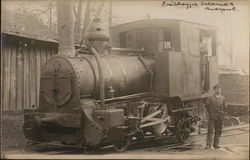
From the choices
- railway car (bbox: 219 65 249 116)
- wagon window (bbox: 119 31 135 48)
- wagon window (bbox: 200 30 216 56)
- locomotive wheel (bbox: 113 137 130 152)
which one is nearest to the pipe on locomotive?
locomotive wheel (bbox: 113 137 130 152)

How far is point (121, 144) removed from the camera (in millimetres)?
7477

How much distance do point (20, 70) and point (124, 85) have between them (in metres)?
3.13

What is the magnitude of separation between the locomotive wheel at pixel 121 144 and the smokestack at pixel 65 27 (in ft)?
6.42

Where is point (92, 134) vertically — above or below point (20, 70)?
below

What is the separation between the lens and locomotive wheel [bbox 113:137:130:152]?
285 inches

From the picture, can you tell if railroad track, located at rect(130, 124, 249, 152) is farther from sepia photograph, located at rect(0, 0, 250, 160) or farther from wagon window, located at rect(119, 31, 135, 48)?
wagon window, located at rect(119, 31, 135, 48)

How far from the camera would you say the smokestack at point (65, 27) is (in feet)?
25.3

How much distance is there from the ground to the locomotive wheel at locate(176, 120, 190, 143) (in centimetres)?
18

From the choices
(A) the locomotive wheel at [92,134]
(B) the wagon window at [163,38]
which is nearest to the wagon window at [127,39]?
(B) the wagon window at [163,38]

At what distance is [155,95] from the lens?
8531 millimetres

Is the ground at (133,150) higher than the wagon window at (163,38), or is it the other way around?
the wagon window at (163,38)

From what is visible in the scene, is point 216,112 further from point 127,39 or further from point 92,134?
point 127,39

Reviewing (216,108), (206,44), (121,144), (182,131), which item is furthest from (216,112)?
(206,44)

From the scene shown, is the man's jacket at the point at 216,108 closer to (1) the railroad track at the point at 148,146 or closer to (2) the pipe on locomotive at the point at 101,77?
(1) the railroad track at the point at 148,146
